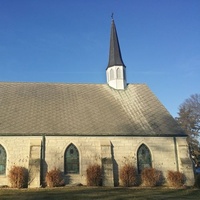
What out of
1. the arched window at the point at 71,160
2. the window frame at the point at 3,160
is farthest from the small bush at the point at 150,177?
the window frame at the point at 3,160

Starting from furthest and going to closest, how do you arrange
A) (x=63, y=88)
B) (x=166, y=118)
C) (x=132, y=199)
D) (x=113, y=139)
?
(x=63, y=88), (x=166, y=118), (x=113, y=139), (x=132, y=199)

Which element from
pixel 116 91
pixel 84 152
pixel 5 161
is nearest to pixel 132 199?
pixel 84 152

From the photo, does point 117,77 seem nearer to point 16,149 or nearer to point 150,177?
Result: point 150,177

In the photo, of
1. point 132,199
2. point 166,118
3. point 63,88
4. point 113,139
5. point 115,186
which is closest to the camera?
point 132,199

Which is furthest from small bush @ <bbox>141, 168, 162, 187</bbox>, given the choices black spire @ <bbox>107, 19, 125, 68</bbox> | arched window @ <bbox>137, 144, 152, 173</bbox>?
black spire @ <bbox>107, 19, 125, 68</bbox>

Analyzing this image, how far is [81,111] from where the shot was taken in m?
22.0

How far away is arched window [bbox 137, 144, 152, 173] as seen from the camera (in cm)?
1991

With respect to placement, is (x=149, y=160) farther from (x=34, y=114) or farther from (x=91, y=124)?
(x=34, y=114)

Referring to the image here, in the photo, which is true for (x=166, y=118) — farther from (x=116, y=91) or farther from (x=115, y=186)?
(x=115, y=186)

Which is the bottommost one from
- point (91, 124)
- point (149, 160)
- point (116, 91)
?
point (149, 160)

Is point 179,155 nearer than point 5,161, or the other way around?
point 5,161

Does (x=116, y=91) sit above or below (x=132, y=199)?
above

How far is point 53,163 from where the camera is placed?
61.9 feet

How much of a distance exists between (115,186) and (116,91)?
983 cm
